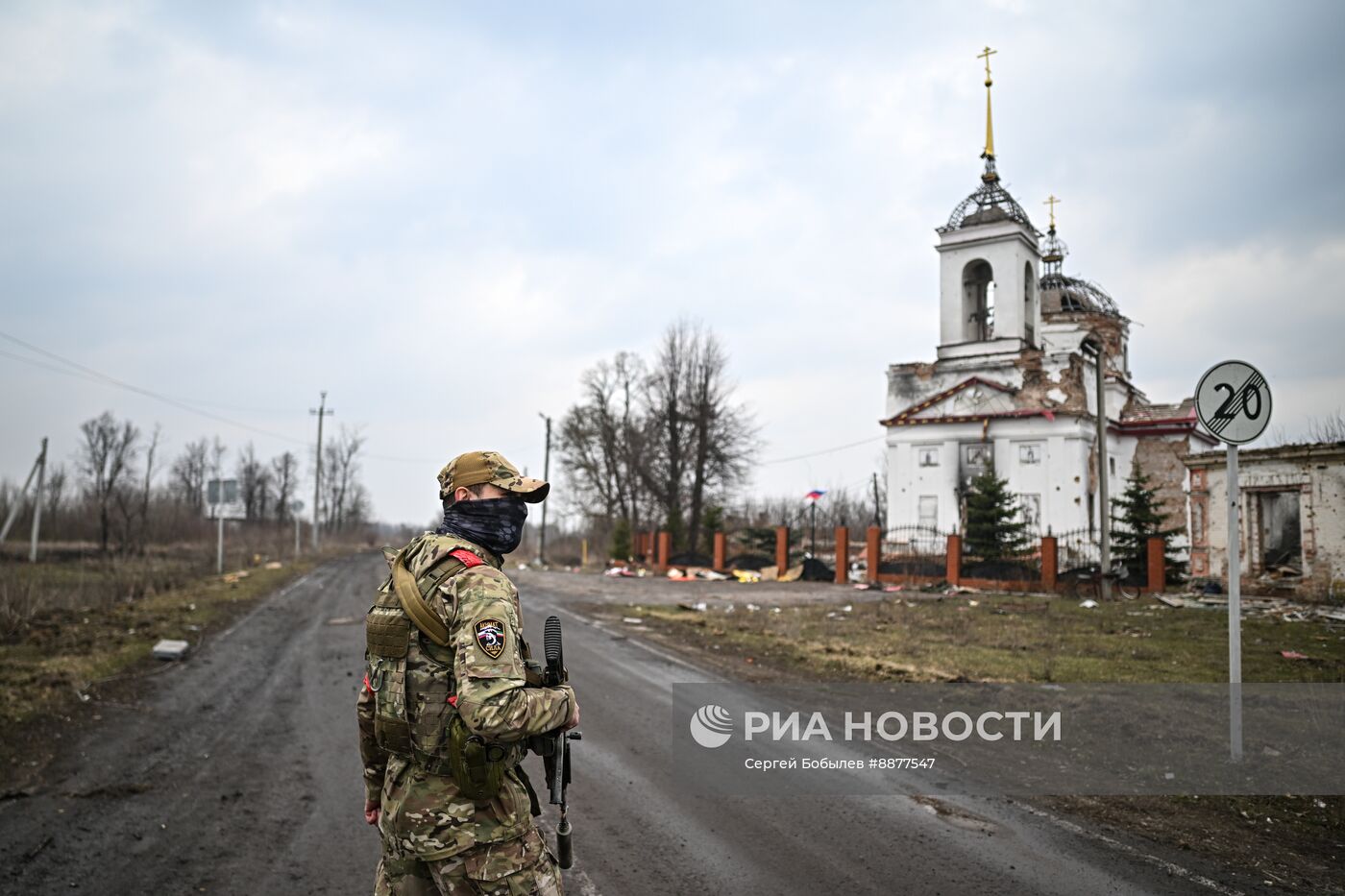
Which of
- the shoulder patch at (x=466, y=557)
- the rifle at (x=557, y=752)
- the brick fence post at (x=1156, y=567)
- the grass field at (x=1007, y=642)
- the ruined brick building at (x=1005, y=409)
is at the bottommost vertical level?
the grass field at (x=1007, y=642)

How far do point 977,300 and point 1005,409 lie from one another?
6.98 meters

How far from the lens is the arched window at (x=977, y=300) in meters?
42.6

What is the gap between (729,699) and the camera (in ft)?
31.4

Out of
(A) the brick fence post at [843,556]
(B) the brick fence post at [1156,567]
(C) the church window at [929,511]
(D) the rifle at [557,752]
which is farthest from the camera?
(C) the church window at [929,511]

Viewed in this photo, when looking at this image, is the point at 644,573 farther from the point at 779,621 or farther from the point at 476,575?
the point at 476,575

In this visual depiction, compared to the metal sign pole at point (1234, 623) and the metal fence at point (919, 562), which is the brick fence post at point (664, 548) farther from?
the metal sign pole at point (1234, 623)

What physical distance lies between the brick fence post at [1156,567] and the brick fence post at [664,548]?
19163mm

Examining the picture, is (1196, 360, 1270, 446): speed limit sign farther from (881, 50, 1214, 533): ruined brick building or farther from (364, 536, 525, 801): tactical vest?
(881, 50, 1214, 533): ruined brick building

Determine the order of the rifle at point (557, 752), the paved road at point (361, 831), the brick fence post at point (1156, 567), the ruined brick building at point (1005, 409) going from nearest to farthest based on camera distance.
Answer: the rifle at point (557, 752) < the paved road at point (361, 831) < the brick fence post at point (1156, 567) < the ruined brick building at point (1005, 409)

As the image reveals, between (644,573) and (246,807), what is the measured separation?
30351 millimetres

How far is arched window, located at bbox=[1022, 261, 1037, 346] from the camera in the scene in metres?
41.8

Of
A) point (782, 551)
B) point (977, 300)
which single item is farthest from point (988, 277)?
point (782, 551)

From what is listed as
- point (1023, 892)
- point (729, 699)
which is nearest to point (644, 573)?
point (729, 699)

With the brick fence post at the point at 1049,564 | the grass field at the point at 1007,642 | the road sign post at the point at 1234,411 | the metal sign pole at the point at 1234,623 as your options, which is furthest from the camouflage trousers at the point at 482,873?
the brick fence post at the point at 1049,564
